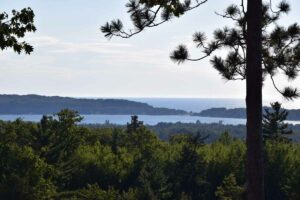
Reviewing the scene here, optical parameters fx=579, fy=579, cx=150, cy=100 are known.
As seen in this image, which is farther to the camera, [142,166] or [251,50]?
[142,166]

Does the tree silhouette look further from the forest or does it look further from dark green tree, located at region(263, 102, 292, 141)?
dark green tree, located at region(263, 102, 292, 141)

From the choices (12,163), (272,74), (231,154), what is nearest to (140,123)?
(231,154)

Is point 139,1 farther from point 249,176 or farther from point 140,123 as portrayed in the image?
point 140,123

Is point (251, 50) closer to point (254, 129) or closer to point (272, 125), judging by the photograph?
point (254, 129)

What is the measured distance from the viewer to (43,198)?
201 feet

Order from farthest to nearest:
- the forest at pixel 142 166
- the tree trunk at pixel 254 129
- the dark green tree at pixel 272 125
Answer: the dark green tree at pixel 272 125
the forest at pixel 142 166
the tree trunk at pixel 254 129

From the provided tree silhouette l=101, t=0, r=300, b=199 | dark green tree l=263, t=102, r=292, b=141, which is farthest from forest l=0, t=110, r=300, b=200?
tree silhouette l=101, t=0, r=300, b=199

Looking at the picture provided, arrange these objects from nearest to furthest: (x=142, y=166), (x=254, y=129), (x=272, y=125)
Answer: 1. (x=254, y=129)
2. (x=142, y=166)
3. (x=272, y=125)

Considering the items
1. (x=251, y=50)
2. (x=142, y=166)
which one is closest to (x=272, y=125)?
(x=142, y=166)

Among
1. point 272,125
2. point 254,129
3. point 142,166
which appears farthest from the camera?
point 272,125

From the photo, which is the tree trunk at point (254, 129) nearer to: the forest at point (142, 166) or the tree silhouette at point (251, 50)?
the tree silhouette at point (251, 50)

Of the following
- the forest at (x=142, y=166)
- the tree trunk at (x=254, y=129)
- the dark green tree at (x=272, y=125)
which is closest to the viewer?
the tree trunk at (x=254, y=129)

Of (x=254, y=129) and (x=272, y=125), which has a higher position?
(x=272, y=125)

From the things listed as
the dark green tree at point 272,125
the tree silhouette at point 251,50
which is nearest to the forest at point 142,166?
the dark green tree at point 272,125
